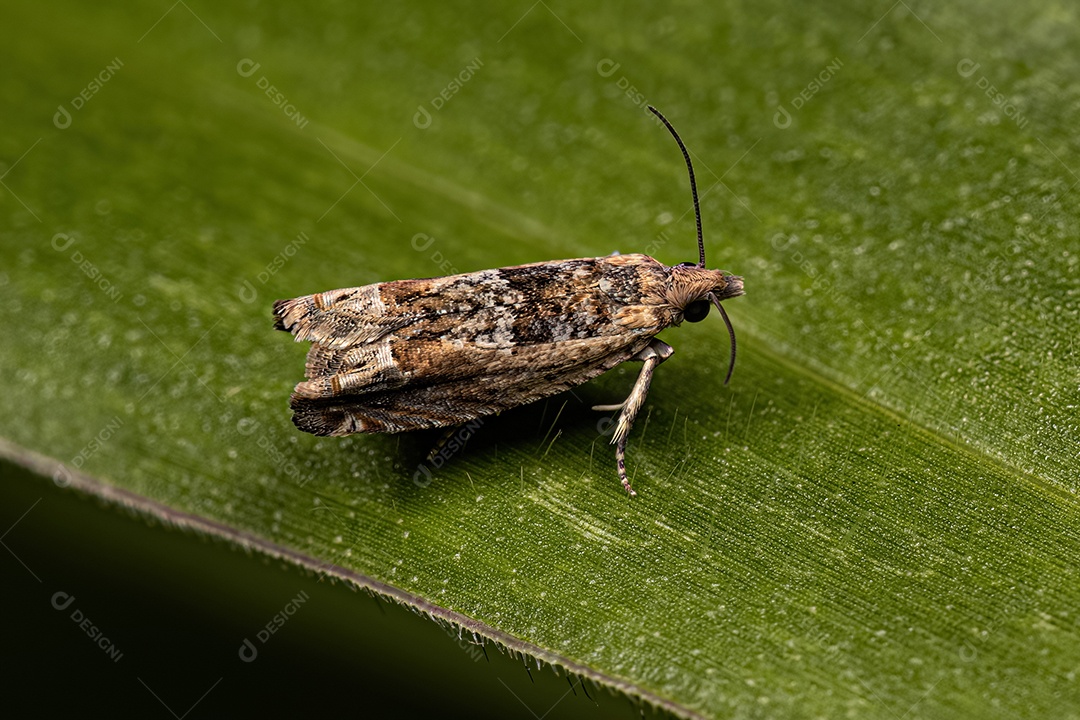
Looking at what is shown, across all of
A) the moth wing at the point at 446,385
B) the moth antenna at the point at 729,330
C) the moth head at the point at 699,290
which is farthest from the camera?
the moth head at the point at 699,290

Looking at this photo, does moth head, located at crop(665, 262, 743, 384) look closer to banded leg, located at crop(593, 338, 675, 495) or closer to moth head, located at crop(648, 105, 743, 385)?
moth head, located at crop(648, 105, 743, 385)

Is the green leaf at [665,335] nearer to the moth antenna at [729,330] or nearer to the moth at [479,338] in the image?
the moth antenna at [729,330]

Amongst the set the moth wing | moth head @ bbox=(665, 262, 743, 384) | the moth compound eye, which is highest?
moth head @ bbox=(665, 262, 743, 384)

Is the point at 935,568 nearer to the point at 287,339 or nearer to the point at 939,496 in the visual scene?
the point at 939,496

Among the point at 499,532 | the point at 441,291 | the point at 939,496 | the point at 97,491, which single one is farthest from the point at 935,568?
the point at 97,491

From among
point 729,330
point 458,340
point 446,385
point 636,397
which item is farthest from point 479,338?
point 729,330

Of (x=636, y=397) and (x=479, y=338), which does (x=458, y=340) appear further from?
(x=636, y=397)

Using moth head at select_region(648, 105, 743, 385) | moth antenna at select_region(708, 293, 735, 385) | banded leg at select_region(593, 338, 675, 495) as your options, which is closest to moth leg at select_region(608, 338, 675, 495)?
banded leg at select_region(593, 338, 675, 495)

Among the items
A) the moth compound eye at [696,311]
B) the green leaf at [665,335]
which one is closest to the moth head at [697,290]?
the moth compound eye at [696,311]

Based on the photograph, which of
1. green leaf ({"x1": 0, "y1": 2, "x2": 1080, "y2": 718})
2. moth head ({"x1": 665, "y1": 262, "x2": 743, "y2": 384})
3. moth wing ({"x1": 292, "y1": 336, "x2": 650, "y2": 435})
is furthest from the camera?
moth head ({"x1": 665, "y1": 262, "x2": 743, "y2": 384})
